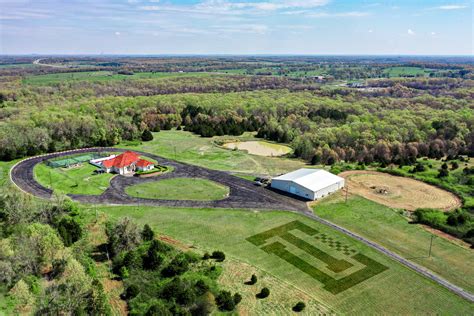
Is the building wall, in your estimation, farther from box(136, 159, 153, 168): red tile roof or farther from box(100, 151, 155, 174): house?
box(100, 151, 155, 174): house

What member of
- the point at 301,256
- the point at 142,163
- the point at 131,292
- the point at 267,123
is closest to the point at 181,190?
the point at 142,163

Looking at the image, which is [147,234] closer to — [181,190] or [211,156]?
[181,190]

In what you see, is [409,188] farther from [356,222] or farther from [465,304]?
[465,304]

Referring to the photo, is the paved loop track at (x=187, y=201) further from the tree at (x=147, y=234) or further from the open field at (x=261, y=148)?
the open field at (x=261, y=148)

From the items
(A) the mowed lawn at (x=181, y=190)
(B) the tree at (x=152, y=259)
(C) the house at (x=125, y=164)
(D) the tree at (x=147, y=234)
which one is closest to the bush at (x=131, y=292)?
(B) the tree at (x=152, y=259)

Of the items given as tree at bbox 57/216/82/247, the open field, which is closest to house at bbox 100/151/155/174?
tree at bbox 57/216/82/247
